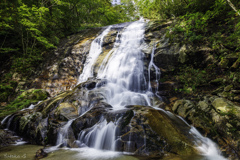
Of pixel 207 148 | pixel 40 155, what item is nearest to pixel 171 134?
pixel 207 148

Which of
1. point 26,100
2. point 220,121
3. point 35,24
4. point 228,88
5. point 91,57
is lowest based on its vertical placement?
point 220,121

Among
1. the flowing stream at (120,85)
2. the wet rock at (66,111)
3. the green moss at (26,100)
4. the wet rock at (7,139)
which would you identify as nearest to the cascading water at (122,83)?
the flowing stream at (120,85)

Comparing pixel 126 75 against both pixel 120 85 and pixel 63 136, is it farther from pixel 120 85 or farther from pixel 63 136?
pixel 63 136

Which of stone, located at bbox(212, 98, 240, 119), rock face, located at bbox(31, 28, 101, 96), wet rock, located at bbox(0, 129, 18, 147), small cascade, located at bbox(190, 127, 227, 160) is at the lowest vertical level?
wet rock, located at bbox(0, 129, 18, 147)

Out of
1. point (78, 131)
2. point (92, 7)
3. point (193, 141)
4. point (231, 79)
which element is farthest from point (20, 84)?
point (92, 7)

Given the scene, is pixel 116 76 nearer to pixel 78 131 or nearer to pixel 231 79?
pixel 78 131

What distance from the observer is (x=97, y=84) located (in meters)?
6.91

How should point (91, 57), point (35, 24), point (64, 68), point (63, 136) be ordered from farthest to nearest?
point (91, 57), point (64, 68), point (35, 24), point (63, 136)

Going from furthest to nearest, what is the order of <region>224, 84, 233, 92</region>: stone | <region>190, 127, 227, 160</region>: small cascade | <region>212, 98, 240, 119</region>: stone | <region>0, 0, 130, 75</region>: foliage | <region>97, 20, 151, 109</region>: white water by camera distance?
<region>0, 0, 130, 75</region>: foliage
<region>97, 20, 151, 109</region>: white water
<region>224, 84, 233, 92</region>: stone
<region>212, 98, 240, 119</region>: stone
<region>190, 127, 227, 160</region>: small cascade

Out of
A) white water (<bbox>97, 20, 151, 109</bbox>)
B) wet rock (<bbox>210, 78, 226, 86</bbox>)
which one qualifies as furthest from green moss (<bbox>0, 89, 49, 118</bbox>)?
wet rock (<bbox>210, 78, 226, 86</bbox>)

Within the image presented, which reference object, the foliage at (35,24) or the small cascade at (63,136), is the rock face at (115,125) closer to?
the small cascade at (63,136)

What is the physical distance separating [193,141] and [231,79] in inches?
137

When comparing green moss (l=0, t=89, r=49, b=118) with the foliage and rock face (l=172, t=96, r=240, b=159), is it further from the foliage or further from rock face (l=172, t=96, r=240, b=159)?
rock face (l=172, t=96, r=240, b=159)

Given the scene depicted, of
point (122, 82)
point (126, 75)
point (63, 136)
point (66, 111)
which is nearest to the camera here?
point (63, 136)
